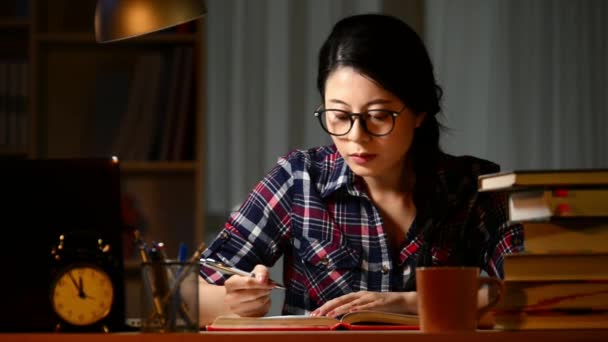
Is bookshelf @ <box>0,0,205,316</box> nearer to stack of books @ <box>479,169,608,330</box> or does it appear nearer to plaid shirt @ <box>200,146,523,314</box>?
plaid shirt @ <box>200,146,523,314</box>

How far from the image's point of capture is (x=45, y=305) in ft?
4.01

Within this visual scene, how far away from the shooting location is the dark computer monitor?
1225 millimetres

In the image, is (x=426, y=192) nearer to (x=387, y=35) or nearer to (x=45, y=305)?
(x=387, y=35)

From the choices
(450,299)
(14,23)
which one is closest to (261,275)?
(450,299)

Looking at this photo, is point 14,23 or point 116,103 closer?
point 14,23

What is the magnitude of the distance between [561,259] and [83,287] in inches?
24.0

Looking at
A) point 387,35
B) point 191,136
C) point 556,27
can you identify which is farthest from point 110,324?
point 556,27

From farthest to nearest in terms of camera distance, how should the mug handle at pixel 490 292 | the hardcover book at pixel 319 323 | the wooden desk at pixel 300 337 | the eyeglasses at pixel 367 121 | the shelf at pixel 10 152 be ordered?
the shelf at pixel 10 152 < the eyeglasses at pixel 367 121 < the hardcover book at pixel 319 323 < the mug handle at pixel 490 292 < the wooden desk at pixel 300 337

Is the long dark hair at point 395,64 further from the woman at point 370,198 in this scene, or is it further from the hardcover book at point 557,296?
the hardcover book at point 557,296

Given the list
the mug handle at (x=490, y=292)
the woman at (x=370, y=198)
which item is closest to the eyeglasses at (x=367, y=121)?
the woman at (x=370, y=198)

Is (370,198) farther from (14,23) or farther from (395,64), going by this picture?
(14,23)

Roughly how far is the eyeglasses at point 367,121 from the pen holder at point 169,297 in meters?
0.80

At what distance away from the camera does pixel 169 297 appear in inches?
44.3

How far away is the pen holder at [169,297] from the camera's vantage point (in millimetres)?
1106
